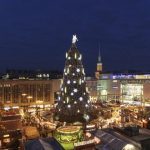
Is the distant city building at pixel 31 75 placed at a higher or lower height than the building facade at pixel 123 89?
higher

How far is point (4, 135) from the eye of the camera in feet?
64.4

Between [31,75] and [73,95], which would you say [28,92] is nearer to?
[73,95]

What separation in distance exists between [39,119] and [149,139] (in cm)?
1447

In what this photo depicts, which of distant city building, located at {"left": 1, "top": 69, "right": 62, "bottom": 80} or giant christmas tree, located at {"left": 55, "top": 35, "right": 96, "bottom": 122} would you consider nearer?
giant christmas tree, located at {"left": 55, "top": 35, "right": 96, "bottom": 122}

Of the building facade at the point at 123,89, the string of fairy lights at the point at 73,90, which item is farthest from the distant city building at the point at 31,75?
the string of fairy lights at the point at 73,90

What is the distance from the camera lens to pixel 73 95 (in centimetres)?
2550

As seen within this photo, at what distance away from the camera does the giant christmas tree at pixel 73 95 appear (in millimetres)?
25406

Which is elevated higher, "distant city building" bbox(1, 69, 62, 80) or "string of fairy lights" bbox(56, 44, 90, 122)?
"distant city building" bbox(1, 69, 62, 80)

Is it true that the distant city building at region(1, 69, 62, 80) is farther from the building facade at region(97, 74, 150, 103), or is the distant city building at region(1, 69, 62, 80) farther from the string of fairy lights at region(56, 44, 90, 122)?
the string of fairy lights at region(56, 44, 90, 122)

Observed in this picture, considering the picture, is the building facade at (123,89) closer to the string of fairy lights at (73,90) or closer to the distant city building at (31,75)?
the distant city building at (31,75)

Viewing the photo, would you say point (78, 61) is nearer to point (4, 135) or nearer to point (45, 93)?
point (4, 135)

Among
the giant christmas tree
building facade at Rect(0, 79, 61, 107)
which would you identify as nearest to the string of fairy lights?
the giant christmas tree

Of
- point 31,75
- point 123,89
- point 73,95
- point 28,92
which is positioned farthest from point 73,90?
point 31,75

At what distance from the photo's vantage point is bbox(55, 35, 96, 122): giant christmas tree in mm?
25406
